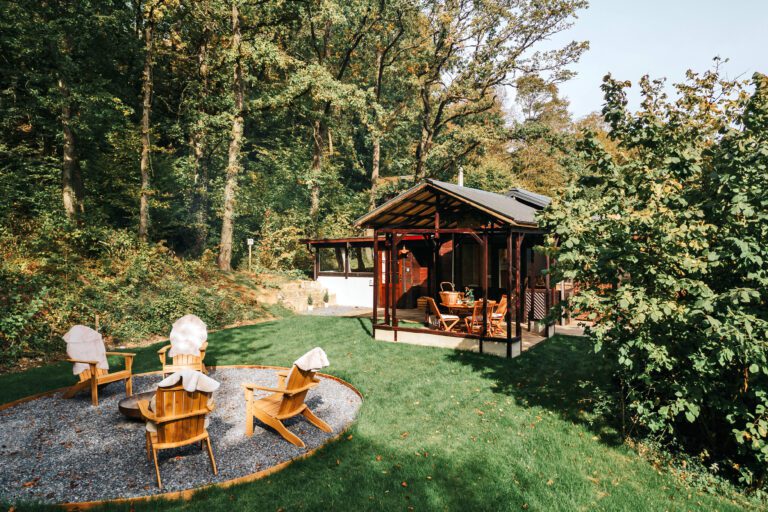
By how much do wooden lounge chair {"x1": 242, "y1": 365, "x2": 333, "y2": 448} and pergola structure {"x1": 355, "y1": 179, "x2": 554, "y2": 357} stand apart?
4.61m

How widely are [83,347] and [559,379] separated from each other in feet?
27.9

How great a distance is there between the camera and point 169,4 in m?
16.5

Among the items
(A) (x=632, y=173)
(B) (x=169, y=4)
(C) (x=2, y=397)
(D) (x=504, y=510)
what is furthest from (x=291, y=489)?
(B) (x=169, y=4)

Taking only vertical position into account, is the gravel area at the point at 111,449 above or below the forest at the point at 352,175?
below

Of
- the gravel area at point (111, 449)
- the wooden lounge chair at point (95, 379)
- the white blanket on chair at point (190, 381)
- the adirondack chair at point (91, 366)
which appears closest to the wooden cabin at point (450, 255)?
the gravel area at point (111, 449)

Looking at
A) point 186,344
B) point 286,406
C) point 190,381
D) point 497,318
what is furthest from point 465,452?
point 497,318

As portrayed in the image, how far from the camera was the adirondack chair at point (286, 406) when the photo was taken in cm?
504

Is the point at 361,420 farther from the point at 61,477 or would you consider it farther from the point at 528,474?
the point at 61,477

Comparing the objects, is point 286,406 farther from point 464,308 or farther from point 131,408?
point 464,308

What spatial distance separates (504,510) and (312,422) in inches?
109

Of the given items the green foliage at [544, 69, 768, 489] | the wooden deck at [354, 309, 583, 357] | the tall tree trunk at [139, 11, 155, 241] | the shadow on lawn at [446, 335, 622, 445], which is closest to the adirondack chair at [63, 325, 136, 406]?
the wooden deck at [354, 309, 583, 357]

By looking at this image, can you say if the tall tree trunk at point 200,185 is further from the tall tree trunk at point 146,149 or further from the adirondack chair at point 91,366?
the adirondack chair at point 91,366

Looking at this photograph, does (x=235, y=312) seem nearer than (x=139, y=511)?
No

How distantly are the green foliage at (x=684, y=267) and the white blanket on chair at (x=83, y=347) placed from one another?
7.39 metres
